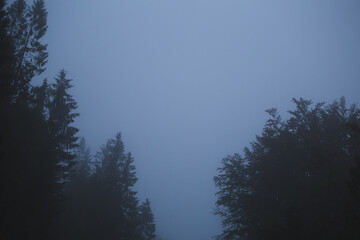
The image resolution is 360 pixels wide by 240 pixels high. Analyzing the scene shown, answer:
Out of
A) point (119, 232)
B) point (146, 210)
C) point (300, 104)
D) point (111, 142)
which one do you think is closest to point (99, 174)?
point (111, 142)

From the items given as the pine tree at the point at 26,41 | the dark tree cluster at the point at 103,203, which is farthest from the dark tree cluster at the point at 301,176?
the pine tree at the point at 26,41

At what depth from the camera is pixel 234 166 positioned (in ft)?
63.3

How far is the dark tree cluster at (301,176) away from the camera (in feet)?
41.9

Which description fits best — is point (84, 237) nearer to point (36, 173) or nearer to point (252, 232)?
point (36, 173)

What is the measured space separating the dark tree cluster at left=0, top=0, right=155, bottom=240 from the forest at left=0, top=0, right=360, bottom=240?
7 centimetres

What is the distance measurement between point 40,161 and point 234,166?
52.6 ft

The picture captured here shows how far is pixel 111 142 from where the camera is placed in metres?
32.3

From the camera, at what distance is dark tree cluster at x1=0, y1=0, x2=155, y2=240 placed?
507 inches

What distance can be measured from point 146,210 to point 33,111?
81.9ft

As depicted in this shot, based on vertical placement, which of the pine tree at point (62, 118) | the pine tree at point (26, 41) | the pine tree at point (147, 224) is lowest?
the pine tree at point (147, 224)

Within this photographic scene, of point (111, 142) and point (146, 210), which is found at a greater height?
point (111, 142)

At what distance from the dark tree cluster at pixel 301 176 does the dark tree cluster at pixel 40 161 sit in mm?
14419

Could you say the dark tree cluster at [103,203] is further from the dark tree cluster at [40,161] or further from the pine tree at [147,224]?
the pine tree at [147,224]

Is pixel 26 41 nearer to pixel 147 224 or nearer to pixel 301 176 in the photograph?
pixel 301 176
